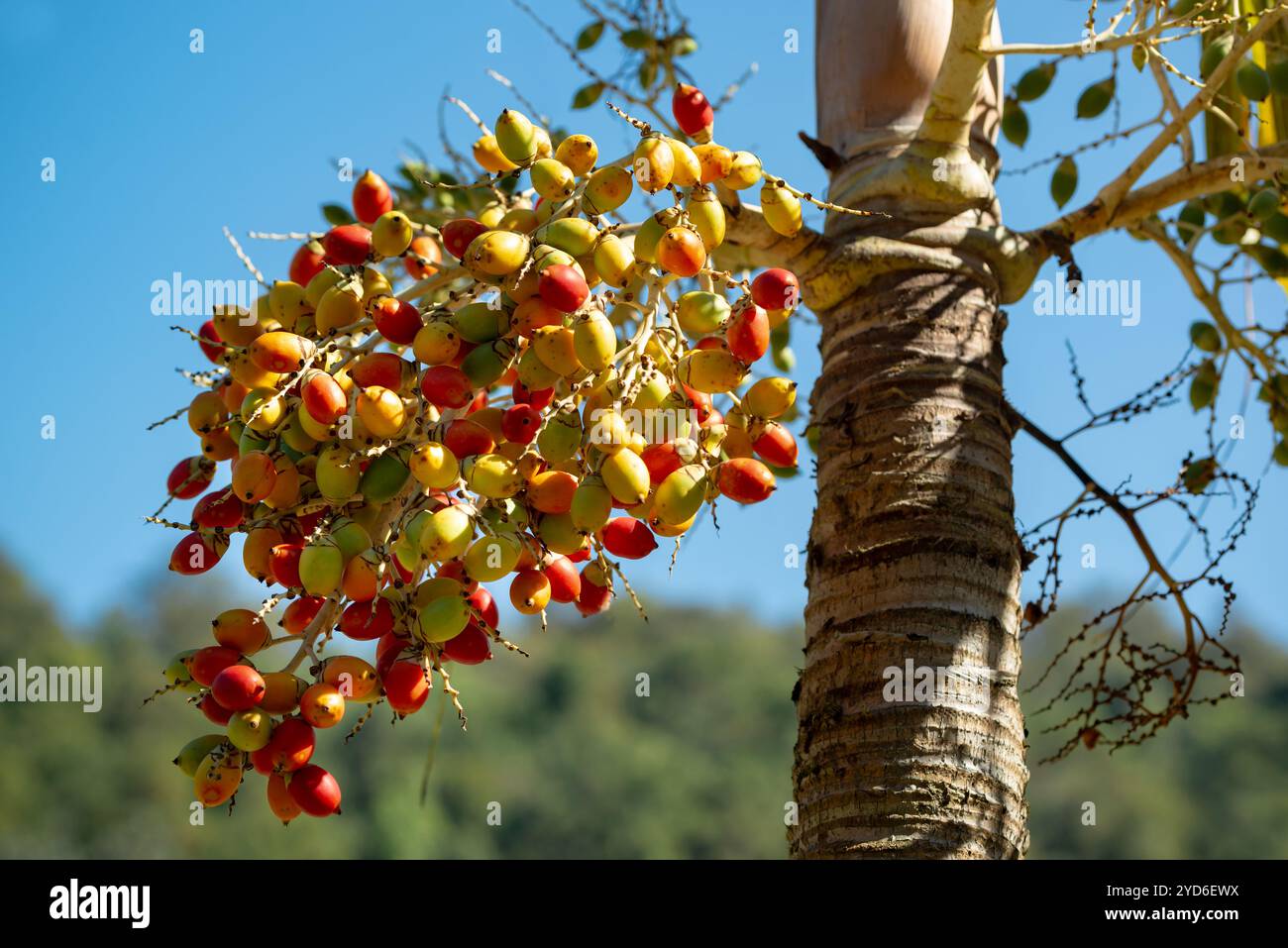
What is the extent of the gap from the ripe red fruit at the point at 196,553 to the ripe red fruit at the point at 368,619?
0.17m

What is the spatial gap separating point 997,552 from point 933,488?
0.12 metres

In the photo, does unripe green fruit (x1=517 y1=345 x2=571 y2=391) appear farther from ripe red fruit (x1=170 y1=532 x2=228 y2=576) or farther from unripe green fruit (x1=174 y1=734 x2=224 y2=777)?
unripe green fruit (x1=174 y1=734 x2=224 y2=777)

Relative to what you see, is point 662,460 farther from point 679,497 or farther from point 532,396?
point 532,396

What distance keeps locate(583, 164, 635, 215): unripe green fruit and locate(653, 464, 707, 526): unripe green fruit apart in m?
0.34

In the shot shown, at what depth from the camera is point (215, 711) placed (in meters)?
1.42

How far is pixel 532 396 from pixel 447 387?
0.11 m

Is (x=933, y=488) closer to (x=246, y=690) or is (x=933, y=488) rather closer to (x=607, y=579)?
(x=607, y=579)

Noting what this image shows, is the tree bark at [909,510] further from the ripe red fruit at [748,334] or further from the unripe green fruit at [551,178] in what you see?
the unripe green fruit at [551,178]

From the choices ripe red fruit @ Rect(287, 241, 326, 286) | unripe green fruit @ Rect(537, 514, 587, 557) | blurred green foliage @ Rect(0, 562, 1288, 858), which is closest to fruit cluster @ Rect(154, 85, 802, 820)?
unripe green fruit @ Rect(537, 514, 587, 557)

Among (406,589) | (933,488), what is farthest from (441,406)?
(933,488)

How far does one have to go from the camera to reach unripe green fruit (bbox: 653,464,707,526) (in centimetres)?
143

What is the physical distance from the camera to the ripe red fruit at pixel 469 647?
147 cm

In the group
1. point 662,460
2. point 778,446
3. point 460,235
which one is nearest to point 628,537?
point 662,460
